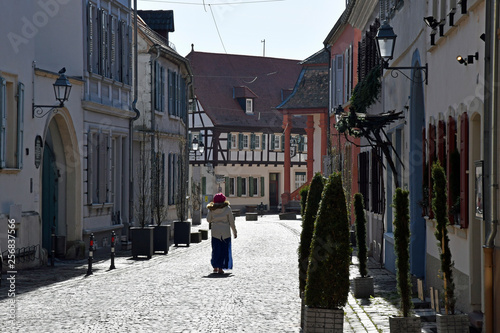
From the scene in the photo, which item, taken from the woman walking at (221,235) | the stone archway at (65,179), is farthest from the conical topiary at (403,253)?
the stone archway at (65,179)

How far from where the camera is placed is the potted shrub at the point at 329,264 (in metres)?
9.27

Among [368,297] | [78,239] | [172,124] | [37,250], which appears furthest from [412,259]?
[172,124]

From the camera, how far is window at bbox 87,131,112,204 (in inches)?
977

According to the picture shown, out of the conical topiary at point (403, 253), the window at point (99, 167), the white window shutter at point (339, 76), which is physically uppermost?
the white window shutter at point (339, 76)

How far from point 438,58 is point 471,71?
2.74m

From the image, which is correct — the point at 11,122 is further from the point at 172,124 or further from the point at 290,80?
the point at 290,80

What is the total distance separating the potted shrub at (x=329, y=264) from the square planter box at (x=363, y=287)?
16.1 ft

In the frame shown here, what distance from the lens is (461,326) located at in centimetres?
884

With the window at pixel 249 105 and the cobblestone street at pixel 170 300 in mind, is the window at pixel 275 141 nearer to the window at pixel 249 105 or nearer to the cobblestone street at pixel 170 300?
the window at pixel 249 105

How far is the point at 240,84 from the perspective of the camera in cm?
7475

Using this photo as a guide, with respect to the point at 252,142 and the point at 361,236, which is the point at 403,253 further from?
the point at 252,142

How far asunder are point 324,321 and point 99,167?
674 inches

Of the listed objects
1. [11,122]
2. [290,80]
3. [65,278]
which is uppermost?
[290,80]

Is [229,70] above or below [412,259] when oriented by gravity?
above
